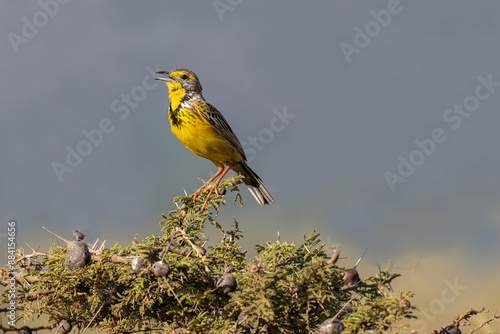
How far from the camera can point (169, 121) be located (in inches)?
345

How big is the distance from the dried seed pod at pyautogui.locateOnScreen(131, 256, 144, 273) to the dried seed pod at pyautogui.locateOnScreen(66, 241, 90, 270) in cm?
61

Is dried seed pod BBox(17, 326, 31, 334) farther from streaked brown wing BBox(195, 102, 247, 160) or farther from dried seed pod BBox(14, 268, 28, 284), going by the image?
streaked brown wing BBox(195, 102, 247, 160)

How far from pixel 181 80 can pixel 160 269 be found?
232 inches

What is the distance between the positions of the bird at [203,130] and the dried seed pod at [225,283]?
4.09 metres

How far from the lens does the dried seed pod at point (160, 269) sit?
3.95 m

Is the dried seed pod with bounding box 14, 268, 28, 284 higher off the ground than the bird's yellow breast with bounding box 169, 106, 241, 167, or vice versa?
the bird's yellow breast with bounding box 169, 106, 241, 167

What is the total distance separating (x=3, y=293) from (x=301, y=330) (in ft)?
9.09

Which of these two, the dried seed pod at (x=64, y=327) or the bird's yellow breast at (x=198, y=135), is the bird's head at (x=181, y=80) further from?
the dried seed pod at (x=64, y=327)

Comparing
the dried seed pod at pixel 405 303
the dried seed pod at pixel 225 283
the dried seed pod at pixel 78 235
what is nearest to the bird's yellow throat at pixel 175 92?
the dried seed pod at pixel 78 235

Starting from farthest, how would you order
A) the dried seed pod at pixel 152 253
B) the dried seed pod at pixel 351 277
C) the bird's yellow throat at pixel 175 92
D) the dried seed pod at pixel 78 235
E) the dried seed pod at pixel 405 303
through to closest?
the bird's yellow throat at pixel 175 92
the dried seed pod at pixel 78 235
the dried seed pod at pixel 351 277
the dried seed pod at pixel 152 253
the dried seed pod at pixel 405 303

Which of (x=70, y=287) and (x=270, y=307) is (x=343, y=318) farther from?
(x=70, y=287)

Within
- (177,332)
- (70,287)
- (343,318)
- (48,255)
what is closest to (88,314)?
(70,287)

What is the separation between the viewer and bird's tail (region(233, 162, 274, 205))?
8.99m

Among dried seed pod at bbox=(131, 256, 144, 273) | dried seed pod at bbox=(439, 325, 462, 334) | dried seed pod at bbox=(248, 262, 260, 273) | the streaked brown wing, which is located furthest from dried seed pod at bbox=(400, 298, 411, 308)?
the streaked brown wing
